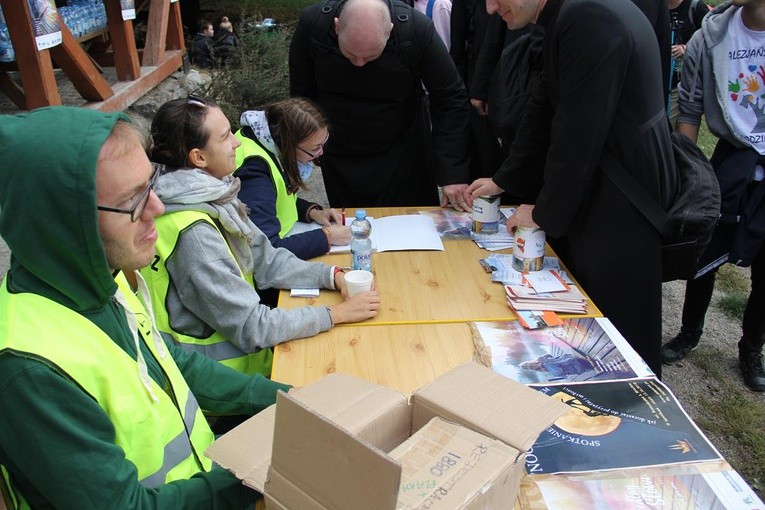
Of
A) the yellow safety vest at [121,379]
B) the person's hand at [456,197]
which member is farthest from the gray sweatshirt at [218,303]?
the person's hand at [456,197]

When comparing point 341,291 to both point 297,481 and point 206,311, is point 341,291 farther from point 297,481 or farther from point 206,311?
point 297,481

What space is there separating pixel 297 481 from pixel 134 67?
465cm

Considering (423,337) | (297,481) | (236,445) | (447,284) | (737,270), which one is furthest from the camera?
(737,270)

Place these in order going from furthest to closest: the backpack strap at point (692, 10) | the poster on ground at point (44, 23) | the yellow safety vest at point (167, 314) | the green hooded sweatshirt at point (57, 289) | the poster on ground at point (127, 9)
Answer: the poster on ground at point (127, 9), the backpack strap at point (692, 10), the poster on ground at point (44, 23), the yellow safety vest at point (167, 314), the green hooded sweatshirt at point (57, 289)

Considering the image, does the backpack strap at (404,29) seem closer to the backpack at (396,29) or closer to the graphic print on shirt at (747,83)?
the backpack at (396,29)

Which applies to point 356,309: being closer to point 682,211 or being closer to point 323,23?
point 682,211

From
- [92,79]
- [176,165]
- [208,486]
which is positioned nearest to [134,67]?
[92,79]

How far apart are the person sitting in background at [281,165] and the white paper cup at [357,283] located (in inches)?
13.7

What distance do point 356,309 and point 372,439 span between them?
0.75 metres

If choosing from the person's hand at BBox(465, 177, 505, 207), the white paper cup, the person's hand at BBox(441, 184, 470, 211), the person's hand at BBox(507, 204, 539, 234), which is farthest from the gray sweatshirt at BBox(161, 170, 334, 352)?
the person's hand at BBox(441, 184, 470, 211)

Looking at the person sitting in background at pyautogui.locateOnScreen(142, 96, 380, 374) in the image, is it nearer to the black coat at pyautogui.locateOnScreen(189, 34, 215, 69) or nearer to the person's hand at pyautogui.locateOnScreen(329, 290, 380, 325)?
the person's hand at pyautogui.locateOnScreen(329, 290, 380, 325)

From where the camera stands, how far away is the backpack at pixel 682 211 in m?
1.85

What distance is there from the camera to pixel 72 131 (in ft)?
3.25

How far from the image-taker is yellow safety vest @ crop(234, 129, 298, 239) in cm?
214
